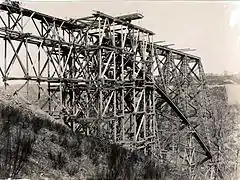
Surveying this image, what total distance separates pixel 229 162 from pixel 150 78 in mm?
12920

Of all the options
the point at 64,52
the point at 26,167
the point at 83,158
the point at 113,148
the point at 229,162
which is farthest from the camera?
the point at 229,162

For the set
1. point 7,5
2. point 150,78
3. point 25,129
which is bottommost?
point 25,129

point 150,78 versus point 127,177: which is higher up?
point 150,78

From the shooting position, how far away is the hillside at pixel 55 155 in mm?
8969

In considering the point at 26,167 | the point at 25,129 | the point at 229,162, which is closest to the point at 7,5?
the point at 25,129

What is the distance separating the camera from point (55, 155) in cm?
1012

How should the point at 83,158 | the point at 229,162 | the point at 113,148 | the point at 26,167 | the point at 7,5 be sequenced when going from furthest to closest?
the point at 229,162 < the point at 7,5 < the point at 113,148 < the point at 83,158 < the point at 26,167

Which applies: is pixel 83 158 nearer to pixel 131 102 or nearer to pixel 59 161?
pixel 59 161

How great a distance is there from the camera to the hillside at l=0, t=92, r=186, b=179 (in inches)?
353

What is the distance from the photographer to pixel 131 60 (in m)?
21.7

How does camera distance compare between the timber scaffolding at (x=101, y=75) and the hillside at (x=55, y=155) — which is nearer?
the hillside at (x=55, y=155)

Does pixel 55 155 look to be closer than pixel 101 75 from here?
Yes

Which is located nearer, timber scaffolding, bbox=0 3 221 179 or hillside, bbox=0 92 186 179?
hillside, bbox=0 92 186 179

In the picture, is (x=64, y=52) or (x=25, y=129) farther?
(x=64, y=52)
